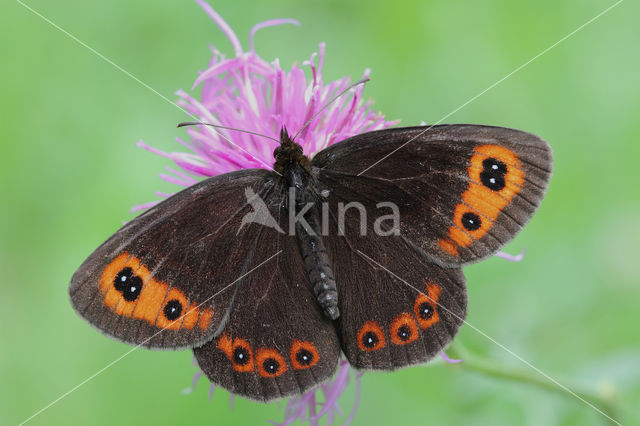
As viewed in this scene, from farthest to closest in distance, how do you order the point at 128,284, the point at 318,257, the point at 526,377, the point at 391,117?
the point at 391,117 → the point at 526,377 → the point at 318,257 → the point at 128,284

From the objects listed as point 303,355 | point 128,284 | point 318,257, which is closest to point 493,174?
point 318,257

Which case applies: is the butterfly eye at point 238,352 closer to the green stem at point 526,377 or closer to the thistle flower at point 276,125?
the thistle flower at point 276,125

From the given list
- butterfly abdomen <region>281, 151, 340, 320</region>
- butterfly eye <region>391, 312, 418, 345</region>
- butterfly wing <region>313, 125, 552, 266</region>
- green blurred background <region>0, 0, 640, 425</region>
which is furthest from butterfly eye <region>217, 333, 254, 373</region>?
green blurred background <region>0, 0, 640, 425</region>

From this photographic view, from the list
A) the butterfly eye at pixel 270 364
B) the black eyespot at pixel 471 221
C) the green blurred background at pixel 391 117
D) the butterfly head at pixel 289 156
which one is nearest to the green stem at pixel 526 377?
the green blurred background at pixel 391 117

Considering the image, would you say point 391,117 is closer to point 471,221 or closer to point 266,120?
point 266,120

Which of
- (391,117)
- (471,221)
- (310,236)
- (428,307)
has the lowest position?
(428,307)

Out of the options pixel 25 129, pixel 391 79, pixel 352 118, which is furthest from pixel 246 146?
pixel 25 129

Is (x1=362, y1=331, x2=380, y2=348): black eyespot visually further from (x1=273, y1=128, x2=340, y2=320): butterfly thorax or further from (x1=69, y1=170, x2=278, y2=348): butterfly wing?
(x1=69, y1=170, x2=278, y2=348): butterfly wing
